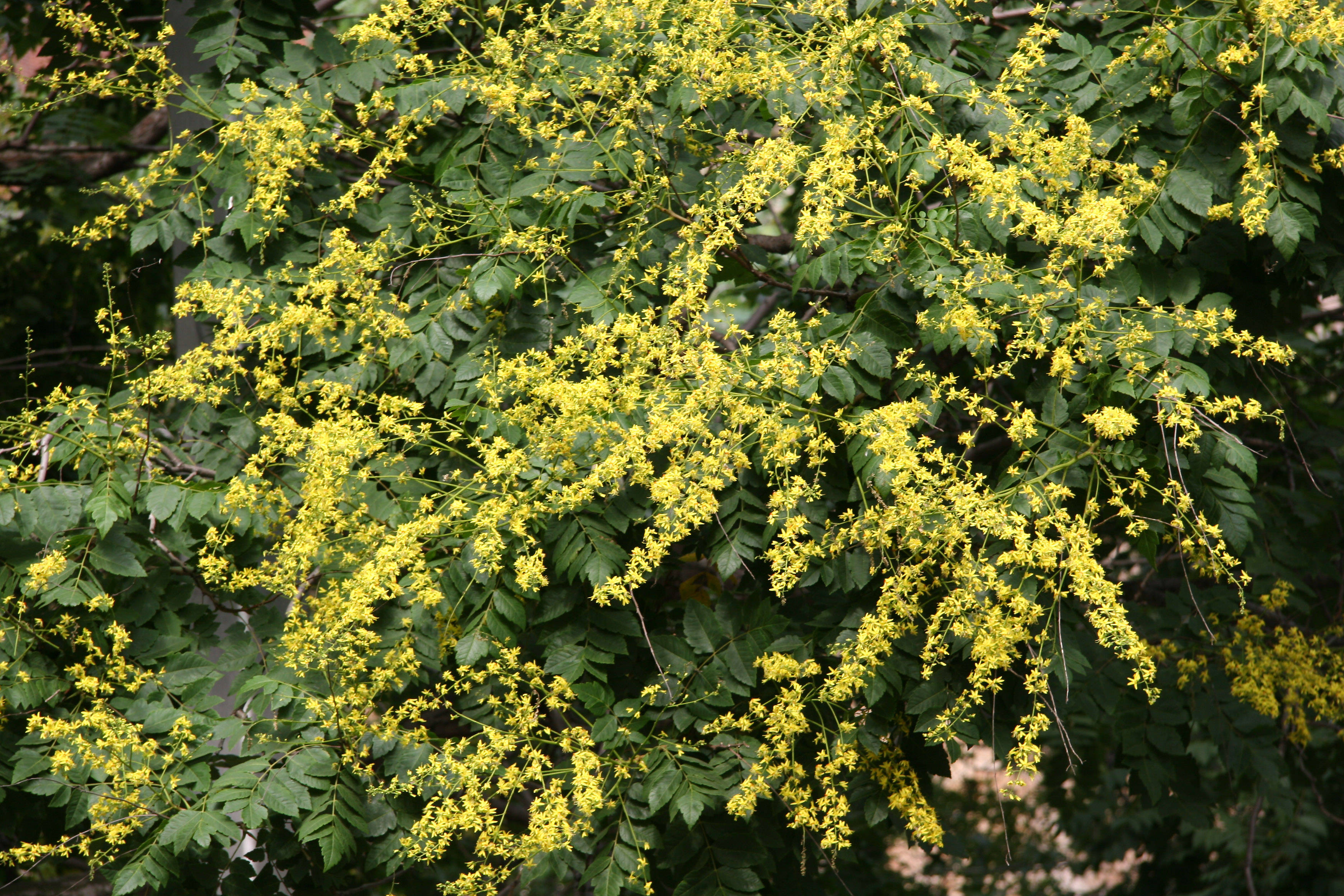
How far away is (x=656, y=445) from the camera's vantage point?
8.74ft

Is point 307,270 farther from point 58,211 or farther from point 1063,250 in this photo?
point 58,211

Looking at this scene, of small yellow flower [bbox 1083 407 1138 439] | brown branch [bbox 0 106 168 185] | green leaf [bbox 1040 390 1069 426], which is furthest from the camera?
brown branch [bbox 0 106 168 185]

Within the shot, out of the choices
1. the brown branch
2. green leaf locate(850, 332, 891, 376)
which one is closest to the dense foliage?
green leaf locate(850, 332, 891, 376)

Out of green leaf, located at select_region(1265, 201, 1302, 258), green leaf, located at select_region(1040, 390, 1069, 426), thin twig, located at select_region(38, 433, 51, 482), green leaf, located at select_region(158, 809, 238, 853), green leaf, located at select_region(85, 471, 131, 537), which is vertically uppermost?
green leaf, located at select_region(1265, 201, 1302, 258)

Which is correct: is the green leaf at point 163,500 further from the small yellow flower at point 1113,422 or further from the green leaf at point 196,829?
the small yellow flower at point 1113,422

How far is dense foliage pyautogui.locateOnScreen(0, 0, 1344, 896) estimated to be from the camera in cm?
272

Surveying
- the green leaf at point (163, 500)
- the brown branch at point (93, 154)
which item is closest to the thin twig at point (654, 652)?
the green leaf at point (163, 500)

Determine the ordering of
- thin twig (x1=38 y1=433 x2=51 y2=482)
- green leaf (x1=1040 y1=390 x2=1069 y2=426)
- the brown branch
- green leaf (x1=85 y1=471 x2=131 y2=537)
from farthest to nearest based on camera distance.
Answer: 1. the brown branch
2. thin twig (x1=38 y1=433 x2=51 y2=482)
3. green leaf (x1=85 y1=471 x2=131 y2=537)
4. green leaf (x1=1040 y1=390 x2=1069 y2=426)

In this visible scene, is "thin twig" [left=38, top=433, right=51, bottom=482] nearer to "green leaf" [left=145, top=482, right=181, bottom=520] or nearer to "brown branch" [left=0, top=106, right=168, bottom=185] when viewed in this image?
"green leaf" [left=145, top=482, right=181, bottom=520]

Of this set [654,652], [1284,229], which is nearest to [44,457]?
[654,652]

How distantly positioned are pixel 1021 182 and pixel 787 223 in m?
2.89

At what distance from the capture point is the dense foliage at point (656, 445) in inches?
107

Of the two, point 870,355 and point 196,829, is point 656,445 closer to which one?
point 870,355

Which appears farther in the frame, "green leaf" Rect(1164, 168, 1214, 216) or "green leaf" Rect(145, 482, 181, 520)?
"green leaf" Rect(145, 482, 181, 520)
